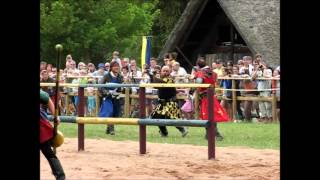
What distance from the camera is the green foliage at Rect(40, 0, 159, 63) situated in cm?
3634

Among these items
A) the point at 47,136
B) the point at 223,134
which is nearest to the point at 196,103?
the point at 223,134

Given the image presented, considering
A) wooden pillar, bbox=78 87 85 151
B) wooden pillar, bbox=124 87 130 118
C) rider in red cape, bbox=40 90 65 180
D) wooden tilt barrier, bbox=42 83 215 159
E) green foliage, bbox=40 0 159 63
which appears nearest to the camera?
rider in red cape, bbox=40 90 65 180

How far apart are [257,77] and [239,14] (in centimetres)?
818

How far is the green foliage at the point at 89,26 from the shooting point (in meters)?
36.3

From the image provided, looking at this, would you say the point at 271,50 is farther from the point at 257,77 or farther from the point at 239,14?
the point at 257,77

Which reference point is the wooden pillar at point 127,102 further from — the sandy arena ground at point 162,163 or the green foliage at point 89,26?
the green foliage at point 89,26

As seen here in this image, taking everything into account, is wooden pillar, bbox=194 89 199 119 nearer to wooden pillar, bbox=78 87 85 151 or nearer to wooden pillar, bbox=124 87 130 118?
wooden pillar, bbox=124 87 130 118

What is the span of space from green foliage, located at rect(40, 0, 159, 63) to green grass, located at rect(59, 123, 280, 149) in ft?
55.0

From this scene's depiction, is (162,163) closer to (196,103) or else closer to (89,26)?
(196,103)

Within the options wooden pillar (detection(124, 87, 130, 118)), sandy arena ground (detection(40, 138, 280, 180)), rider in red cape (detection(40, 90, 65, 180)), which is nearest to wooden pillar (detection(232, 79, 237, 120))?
wooden pillar (detection(124, 87, 130, 118))

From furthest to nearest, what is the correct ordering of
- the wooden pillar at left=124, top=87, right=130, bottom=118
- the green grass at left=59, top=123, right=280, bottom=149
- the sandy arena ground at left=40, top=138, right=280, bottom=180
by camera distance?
the wooden pillar at left=124, top=87, right=130, bottom=118
the green grass at left=59, top=123, right=280, bottom=149
the sandy arena ground at left=40, top=138, right=280, bottom=180
